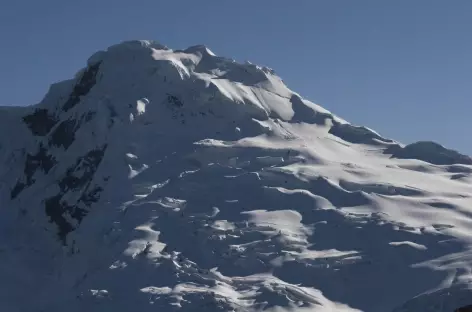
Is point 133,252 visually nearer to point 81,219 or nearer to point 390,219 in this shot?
point 81,219

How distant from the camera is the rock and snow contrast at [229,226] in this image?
137 meters

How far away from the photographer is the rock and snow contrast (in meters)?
137

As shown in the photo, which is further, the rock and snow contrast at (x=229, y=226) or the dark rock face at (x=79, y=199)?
the dark rock face at (x=79, y=199)

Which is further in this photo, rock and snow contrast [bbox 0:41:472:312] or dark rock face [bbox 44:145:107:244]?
dark rock face [bbox 44:145:107:244]

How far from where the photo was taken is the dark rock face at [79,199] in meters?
185

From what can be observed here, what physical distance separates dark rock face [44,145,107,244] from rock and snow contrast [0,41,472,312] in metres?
0.37

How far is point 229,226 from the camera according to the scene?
158 m

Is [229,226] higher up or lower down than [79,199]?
lower down

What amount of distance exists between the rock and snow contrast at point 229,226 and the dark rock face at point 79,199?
0.37 m

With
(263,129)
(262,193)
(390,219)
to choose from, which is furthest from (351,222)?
(263,129)

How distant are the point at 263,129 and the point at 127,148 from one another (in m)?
33.1

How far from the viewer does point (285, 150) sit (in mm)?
187500

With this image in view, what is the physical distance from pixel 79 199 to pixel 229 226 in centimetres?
4521

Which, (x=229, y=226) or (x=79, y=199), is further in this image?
(x=79, y=199)
